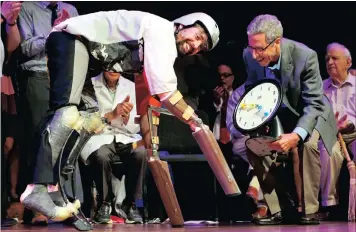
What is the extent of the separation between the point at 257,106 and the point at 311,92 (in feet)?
1.12

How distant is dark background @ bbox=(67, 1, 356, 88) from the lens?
5.72m

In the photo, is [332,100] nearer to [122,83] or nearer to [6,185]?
[122,83]

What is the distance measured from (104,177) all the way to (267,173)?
1.22 m

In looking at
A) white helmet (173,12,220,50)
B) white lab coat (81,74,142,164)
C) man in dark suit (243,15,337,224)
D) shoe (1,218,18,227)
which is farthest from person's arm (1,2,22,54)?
man in dark suit (243,15,337,224)

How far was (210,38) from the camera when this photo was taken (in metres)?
3.49

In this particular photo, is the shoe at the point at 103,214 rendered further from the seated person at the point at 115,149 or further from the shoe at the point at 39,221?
the shoe at the point at 39,221

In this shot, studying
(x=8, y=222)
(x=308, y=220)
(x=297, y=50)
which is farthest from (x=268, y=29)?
(x=8, y=222)

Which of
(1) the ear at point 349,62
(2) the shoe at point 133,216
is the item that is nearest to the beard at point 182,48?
(2) the shoe at point 133,216

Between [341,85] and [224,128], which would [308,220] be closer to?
[224,128]

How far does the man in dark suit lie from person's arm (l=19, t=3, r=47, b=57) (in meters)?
1.35

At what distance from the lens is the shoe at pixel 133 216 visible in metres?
4.75

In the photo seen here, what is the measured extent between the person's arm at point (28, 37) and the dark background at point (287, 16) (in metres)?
1.16

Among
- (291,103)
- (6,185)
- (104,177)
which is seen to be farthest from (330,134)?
(6,185)

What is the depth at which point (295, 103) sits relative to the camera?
4.27 metres
